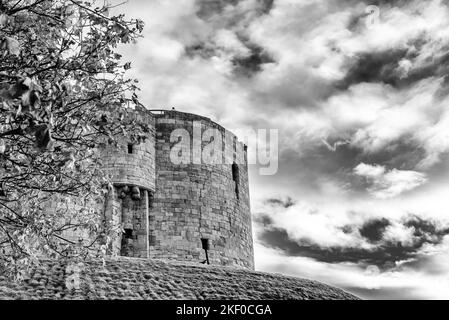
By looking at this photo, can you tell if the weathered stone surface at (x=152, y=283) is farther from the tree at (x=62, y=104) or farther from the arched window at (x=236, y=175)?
the arched window at (x=236, y=175)

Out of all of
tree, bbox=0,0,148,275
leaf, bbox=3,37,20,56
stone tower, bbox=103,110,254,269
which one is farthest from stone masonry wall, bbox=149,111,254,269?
leaf, bbox=3,37,20,56

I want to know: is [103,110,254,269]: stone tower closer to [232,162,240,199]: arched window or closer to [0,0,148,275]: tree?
[232,162,240,199]: arched window

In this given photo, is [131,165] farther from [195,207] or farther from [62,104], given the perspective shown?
[62,104]

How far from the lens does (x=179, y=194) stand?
74.2 ft

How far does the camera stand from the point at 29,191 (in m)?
9.55

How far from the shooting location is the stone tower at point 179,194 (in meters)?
21.1

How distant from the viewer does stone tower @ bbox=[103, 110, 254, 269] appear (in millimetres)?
21109

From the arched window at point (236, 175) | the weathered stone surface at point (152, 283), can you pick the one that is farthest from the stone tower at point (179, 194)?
the weathered stone surface at point (152, 283)

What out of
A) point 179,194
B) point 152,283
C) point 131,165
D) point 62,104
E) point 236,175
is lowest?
point 152,283

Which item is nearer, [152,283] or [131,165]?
[152,283]

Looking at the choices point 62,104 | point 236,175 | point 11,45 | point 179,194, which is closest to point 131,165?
point 179,194

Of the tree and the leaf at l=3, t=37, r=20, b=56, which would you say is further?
the tree

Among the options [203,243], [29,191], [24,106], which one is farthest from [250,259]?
[24,106]

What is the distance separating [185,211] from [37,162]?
14.2 m
